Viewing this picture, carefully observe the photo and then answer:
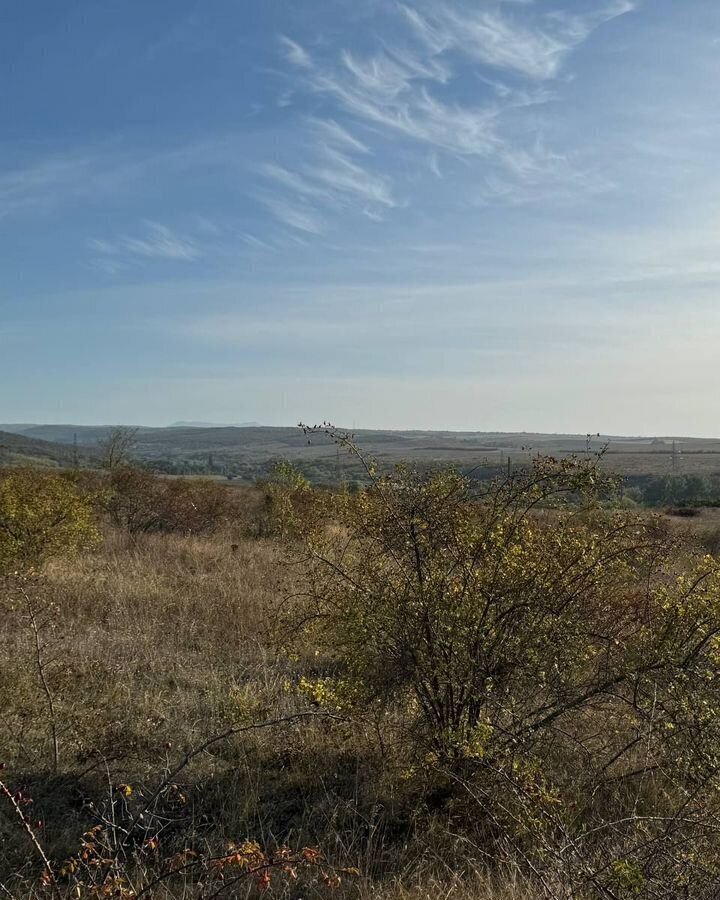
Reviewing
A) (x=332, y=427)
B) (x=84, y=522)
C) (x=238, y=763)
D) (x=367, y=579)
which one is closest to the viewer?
(x=332, y=427)

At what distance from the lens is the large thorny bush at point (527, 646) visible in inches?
144

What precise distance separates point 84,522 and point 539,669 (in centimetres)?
868

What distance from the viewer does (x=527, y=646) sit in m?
3.86

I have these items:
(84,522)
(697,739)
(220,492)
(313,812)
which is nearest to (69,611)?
(84,522)

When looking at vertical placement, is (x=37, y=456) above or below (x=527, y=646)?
below

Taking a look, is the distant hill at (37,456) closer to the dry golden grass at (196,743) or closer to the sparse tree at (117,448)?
the sparse tree at (117,448)

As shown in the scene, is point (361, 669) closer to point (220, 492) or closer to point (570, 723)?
point (570, 723)

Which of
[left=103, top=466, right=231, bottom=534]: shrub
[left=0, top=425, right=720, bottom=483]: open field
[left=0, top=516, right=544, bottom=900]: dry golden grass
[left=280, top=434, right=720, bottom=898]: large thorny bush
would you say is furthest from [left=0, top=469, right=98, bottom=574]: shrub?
[left=0, top=425, right=720, bottom=483]: open field

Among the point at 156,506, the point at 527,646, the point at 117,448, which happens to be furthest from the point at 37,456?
the point at 527,646

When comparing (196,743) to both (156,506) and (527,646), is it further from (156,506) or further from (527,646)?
(156,506)

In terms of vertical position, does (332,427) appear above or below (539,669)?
above

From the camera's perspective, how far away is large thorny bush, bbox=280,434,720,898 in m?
3.67

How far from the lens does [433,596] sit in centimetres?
402

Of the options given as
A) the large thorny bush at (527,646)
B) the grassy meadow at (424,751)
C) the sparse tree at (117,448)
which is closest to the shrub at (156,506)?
the sparse tree at (117,448)
